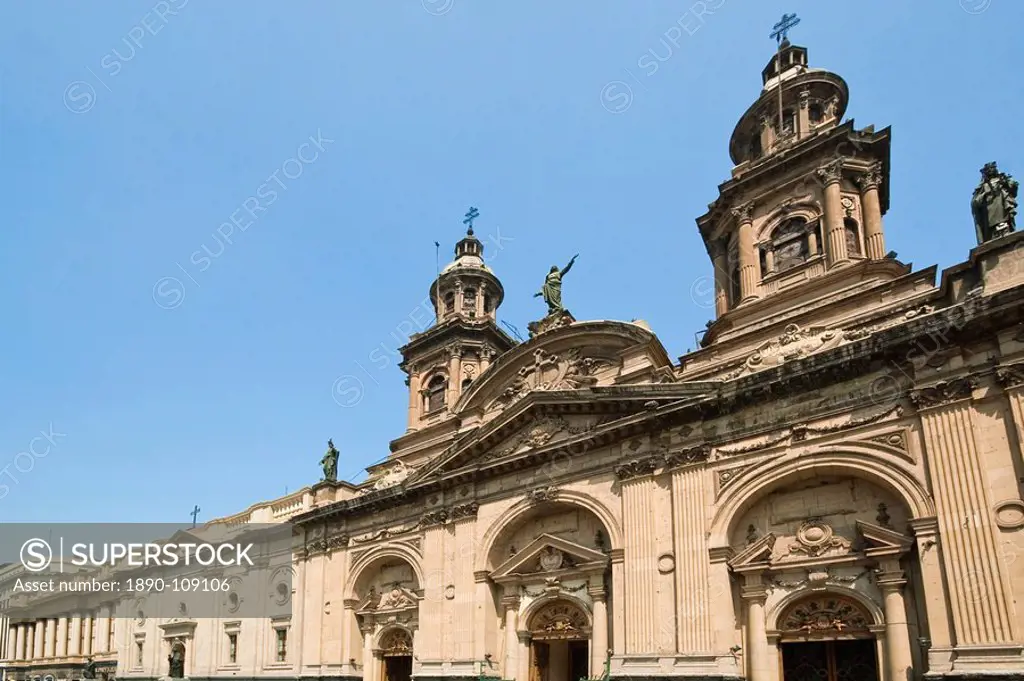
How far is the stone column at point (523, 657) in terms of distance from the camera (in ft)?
78.3

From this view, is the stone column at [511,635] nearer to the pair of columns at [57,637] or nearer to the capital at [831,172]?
the capital at [831,172]

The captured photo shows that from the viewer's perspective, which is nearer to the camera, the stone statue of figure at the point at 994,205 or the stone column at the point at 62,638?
the stone statue of figure at the point at 994,205

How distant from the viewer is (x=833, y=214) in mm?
25828

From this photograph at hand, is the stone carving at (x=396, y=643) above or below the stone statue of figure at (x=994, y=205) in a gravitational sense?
below

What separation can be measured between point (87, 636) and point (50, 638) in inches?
291

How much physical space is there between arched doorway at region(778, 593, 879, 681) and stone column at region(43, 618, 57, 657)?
54400mm

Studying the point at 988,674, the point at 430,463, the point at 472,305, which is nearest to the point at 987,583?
the point at 988,674

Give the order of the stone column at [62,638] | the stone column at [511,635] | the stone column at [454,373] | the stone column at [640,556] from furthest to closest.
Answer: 1. the stone column at [62,638]
2. the stone column at [454,373]
3. the stone column at [511,635]
4. the stone column at [640,556]

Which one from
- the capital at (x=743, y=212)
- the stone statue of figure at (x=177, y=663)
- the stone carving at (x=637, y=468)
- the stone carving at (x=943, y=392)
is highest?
the capital at (x=743, y=212)

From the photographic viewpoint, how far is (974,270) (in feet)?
61.0

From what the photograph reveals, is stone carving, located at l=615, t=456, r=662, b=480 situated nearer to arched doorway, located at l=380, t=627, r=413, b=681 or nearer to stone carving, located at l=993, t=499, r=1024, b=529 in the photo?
stone carving, located at l=993, t=499, r=1024, b=529

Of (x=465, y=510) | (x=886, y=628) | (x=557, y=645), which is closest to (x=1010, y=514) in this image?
(x=886, y=628)

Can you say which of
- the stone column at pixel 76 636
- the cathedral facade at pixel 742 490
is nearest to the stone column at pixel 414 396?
the cathedral facade at pixel 742 490

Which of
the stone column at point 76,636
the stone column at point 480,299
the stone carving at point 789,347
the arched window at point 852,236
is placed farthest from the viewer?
the stone column at point 76,636
